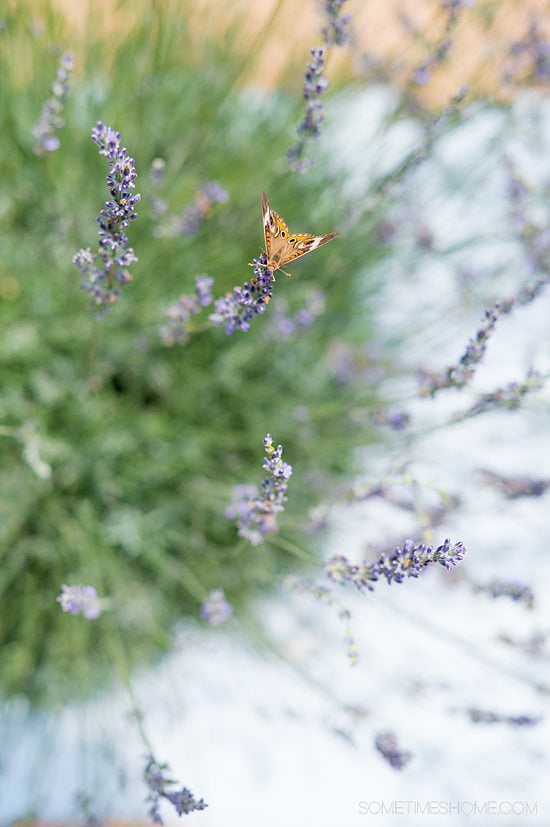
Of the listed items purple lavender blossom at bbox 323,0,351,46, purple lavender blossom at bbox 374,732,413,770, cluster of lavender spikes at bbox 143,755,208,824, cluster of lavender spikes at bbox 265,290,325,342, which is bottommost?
cluster of lavender spikes at bbox 143,755,208,824

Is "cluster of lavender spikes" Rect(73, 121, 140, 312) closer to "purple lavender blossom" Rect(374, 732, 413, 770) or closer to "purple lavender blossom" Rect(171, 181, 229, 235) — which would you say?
"purple lavender blossom" Rect(171, 181, 229, 235)

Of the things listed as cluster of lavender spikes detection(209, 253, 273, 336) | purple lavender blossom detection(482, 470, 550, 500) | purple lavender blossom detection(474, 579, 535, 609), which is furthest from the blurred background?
cluster of lavender spikes detection(209, 253, 273, 336)

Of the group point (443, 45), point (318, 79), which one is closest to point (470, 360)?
point (318, 79)

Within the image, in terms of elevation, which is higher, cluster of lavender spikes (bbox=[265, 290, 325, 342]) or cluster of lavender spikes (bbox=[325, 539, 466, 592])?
cluster of lavender spikes (bbox=[265, 290, 325, 342])

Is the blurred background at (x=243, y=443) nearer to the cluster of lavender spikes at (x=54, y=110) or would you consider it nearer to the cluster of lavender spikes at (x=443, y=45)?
the cluster of lavender spikes at (x=443, y=45)

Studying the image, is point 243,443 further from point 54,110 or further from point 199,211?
point 54,110

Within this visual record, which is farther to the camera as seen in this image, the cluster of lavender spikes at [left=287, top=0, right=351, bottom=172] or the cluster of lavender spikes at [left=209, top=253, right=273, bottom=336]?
the cluster of lavender spikes at [left=287, top=0, right=351, bottom=172]

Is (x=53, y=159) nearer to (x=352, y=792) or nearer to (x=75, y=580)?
(x=75, y=580)
